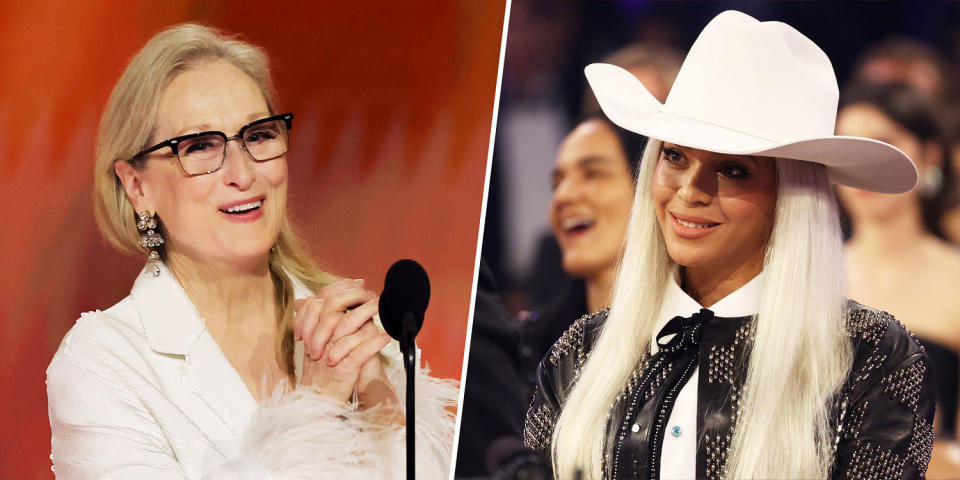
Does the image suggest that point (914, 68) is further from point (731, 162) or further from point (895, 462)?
point (895, 462)

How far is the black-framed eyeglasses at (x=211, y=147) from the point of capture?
262cm

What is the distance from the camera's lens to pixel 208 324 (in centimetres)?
272

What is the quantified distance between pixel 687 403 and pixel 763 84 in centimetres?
85

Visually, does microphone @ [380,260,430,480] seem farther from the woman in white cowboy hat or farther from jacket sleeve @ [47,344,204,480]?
jacket sleeve @ [47,344,204,480]

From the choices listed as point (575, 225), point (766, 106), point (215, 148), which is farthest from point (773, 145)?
point (215, 148)

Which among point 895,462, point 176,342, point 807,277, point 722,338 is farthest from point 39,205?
point 895,462

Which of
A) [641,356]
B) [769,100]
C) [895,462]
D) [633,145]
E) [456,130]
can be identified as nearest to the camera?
[895,462]

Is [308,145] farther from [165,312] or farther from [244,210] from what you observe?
[165,312]

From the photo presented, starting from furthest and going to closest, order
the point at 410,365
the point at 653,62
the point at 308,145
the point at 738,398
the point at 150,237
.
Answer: the point at 653,62, the point at 308,145, the point at 150,237, the point at 738,398, the point at 410,365

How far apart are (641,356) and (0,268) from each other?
5.68ft

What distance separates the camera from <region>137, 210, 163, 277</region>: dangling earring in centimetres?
264

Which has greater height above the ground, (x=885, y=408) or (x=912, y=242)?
(x=912, y=242)

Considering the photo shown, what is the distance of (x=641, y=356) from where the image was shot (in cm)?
275

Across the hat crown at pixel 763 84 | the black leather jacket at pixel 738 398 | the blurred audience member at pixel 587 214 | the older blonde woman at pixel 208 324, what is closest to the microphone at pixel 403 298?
the older blonde woman at pixel 208 324
